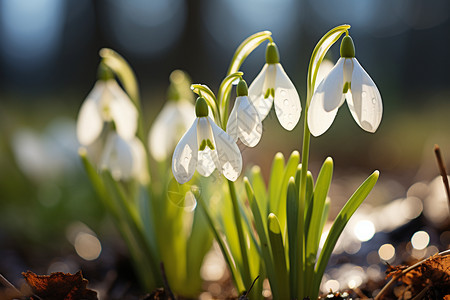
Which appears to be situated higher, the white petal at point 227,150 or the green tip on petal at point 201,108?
the green tip on petal at point 201,108

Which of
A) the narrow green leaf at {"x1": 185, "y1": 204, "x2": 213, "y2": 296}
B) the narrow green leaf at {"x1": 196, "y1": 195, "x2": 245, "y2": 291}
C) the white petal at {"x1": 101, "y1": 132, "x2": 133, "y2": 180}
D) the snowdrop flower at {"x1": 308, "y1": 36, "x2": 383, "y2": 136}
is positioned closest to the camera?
the snowdrop flower at {"x1": 308, "y1": 36, "x2": 383, "y2": 136}

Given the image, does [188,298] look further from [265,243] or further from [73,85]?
[73,85]

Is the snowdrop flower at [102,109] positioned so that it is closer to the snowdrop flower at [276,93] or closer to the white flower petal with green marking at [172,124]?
the white flower petal with green marking at [172,124]

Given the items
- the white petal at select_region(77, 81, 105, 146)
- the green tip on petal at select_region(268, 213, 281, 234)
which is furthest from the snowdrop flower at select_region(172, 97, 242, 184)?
the white petal at select_region(77, 81, 105, 146)

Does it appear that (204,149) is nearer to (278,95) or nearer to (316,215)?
(278,95)

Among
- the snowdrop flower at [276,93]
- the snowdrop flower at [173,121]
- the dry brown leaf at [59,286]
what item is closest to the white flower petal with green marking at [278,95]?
the snowdrop flower at [276,93]

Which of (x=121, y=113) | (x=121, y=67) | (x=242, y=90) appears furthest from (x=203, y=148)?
(x=121, y=67)

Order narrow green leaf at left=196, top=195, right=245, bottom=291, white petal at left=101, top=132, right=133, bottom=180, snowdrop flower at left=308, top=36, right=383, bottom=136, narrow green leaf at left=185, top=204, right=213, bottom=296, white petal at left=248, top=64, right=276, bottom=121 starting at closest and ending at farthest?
1. snowdrop flower at left=308, top=36, right=383, bottom=136
2. white petal at left=248, top=64, right=276, bottom=121
3. narrow green leaf at left=196, top=195, right=245, bottom=291
4. white petal at left=101, top=132, right=133, bottom=180
5. narrow green leaf at left=185, top=204, right=213, bottom=296

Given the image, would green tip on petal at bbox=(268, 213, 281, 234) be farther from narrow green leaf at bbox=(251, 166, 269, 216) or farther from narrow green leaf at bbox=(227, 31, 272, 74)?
narrow green leaf at bbox=(227, 31, 272, 74)
